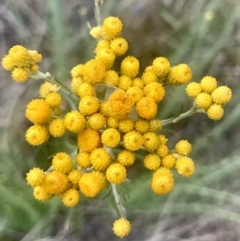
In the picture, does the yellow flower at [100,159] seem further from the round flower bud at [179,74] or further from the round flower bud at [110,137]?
the round flower bud at [179,74]

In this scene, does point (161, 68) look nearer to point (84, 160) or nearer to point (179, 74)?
point (179, 74)

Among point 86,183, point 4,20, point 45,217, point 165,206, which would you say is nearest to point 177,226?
point 165,206

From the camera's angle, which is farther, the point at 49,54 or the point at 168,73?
the point at 49,54

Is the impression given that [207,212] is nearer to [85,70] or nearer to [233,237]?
[233,237]

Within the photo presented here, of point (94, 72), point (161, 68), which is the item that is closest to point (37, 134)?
point (94, 72)

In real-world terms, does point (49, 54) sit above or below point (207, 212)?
above

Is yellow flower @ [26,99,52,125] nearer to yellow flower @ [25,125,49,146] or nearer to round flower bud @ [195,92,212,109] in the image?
yellow flower @ [25,125,49,146]
